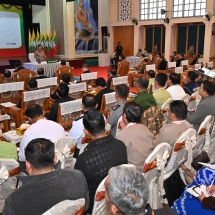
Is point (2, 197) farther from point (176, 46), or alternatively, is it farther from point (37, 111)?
point (176, 46)

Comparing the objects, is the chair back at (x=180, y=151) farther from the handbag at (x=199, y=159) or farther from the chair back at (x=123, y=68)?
the chair back at (x=123, y=68)

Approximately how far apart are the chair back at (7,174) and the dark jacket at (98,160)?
1.72 feet

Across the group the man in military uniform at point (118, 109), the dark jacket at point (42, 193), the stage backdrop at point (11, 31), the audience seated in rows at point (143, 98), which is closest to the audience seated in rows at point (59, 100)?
the man in military uniform at point (118, 109)

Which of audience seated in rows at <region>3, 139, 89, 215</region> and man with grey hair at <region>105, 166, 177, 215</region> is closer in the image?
man with grey hair at <region>105, 166, 177, 215</region>

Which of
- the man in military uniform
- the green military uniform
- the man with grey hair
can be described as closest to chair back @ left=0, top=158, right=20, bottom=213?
the man with grey hair

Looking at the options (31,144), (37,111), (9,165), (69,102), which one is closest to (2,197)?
(9,165)

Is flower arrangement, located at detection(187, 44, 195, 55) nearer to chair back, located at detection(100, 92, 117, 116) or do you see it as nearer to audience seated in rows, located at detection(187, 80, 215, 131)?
chair back, located at detection(100, 92, 117, 116)

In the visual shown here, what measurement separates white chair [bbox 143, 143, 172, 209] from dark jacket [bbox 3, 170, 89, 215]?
70 centimetres

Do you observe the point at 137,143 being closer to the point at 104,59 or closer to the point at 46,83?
the point at 46,83

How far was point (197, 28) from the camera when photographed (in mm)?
12742

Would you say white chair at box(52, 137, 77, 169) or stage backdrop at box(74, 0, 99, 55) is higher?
stage backdrop at box(74, 0, 99, 55)

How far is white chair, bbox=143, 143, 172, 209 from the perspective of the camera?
94.8 inches

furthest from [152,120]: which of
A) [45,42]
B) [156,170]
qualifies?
[45,42]

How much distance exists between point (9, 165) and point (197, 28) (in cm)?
1203
